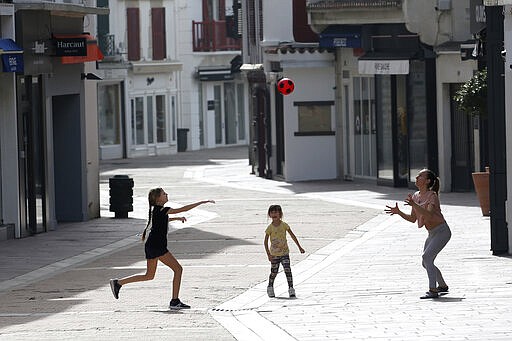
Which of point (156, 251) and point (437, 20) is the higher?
point (437, 20)

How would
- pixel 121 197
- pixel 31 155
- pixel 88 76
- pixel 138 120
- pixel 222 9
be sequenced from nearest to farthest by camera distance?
pixel 31 155 → pixel 88 76 → pixel 121 197 → pixel 138 120 → pixel 222 9

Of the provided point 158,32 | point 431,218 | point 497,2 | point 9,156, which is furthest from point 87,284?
point 158,32

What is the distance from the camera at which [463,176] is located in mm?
34688

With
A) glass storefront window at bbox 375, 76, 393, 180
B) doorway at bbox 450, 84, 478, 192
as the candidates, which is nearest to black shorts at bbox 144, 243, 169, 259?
doorway at bbox 450, 84, 478, 192

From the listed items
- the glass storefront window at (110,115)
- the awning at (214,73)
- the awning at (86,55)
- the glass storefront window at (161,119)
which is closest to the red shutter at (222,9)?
the awning at (214,73)

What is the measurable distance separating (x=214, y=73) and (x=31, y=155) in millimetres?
35410

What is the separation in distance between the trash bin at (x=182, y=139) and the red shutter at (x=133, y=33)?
4.11m

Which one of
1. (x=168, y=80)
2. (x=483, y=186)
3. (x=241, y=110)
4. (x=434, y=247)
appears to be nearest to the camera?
(x=434, y=247)

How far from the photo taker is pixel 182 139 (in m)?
61.8

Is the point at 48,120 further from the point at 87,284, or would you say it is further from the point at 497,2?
the point at 497,2

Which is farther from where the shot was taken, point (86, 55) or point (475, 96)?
point (86, 55)

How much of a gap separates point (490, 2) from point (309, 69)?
19.8 metres

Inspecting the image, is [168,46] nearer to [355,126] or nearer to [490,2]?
[355,126]

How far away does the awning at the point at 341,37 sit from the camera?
37781 millimetres
